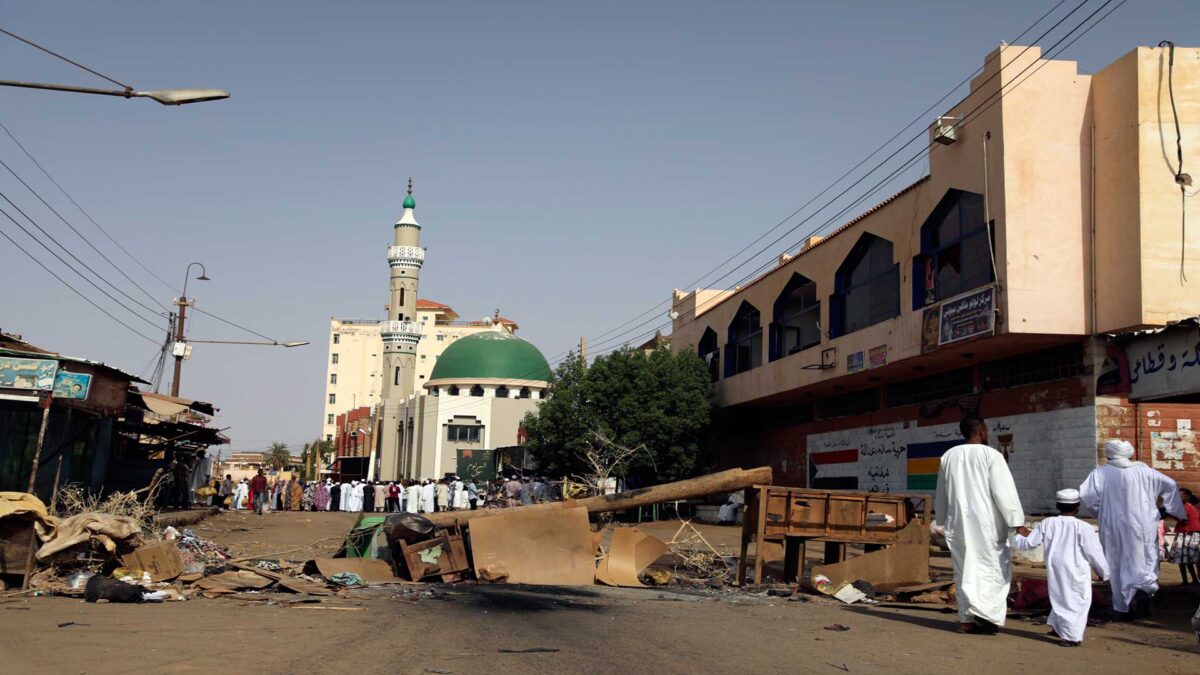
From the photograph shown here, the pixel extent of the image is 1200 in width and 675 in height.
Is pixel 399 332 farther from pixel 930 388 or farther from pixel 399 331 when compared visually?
pixel 930 388

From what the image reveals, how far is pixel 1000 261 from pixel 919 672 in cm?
1351

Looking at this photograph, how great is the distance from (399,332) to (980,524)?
197 feet

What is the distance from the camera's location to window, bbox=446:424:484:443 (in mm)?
58281

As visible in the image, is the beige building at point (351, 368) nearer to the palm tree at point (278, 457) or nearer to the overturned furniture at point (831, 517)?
the palm tree at point (278, 457)

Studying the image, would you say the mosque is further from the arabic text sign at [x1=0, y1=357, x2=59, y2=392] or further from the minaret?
the arabic text sign at [x1=0, y1=357, x2=59, y2=392]

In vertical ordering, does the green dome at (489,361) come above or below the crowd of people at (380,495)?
above

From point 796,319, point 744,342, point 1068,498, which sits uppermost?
point 796,319

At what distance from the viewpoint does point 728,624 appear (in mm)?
8148

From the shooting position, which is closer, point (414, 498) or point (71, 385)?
point (71, 385)

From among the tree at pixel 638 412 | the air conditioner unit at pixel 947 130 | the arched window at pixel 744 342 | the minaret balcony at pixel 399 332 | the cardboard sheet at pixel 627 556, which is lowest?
the cardboard sheet at pixel 627 556

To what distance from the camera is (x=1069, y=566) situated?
7523 mm

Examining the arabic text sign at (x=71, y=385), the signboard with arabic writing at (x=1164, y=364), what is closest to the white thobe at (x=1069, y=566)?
the signboard with arabic writing at (x=1164, y=364)

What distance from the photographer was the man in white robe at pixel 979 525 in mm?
7625

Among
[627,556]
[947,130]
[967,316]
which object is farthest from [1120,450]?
[947,130]
